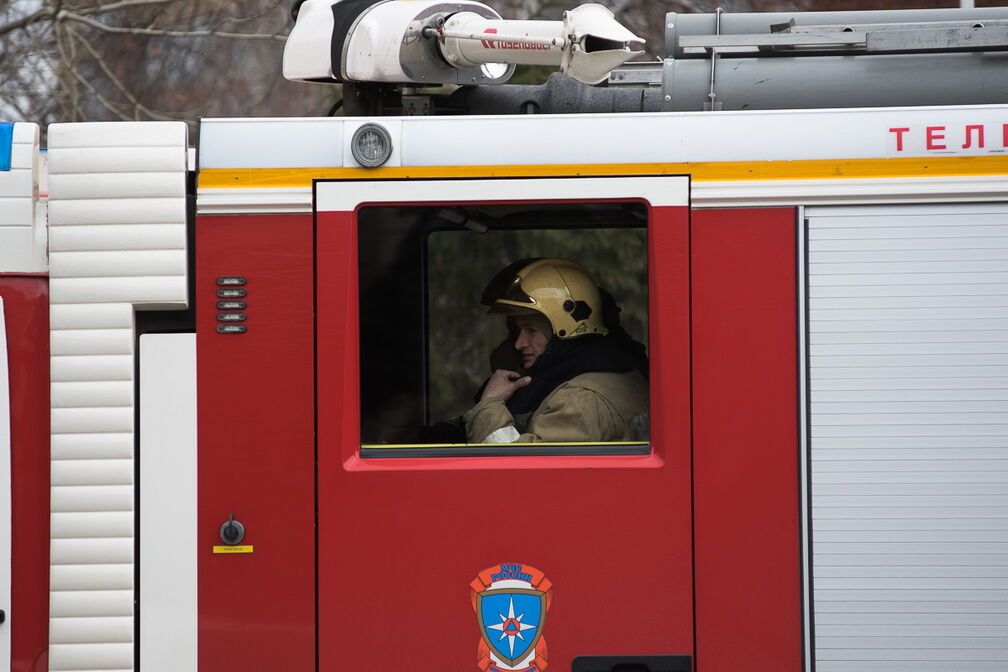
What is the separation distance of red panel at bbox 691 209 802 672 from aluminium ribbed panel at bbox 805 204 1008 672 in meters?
0.09

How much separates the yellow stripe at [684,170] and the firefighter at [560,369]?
0.63 metres

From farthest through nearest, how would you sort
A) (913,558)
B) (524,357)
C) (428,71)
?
(524,357) < (428,71) < (913,558)

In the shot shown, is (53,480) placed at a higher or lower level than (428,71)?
lower

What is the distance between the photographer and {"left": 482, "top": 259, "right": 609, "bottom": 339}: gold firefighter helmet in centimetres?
445

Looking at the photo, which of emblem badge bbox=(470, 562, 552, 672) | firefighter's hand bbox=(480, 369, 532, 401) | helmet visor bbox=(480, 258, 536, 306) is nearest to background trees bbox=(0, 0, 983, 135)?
helmet visor bbox=(480, 258, 536, 306)

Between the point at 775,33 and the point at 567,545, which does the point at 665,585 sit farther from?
the point at 775,33

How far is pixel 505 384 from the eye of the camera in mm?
4438

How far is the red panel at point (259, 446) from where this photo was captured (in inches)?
154

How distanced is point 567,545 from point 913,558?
3.28ft

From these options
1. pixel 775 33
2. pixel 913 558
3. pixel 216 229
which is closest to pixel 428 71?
pixel 216 229

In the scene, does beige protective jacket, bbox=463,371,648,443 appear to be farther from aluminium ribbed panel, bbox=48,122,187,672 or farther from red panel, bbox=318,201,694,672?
aluminium ribbed panel, bbox=48,122,187,672

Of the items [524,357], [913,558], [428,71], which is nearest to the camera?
[913,558]

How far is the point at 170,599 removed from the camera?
13.0 ft

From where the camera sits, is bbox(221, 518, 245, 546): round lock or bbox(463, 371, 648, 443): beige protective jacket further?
bbox(463, 371, 648, 443): beige protective jacket
